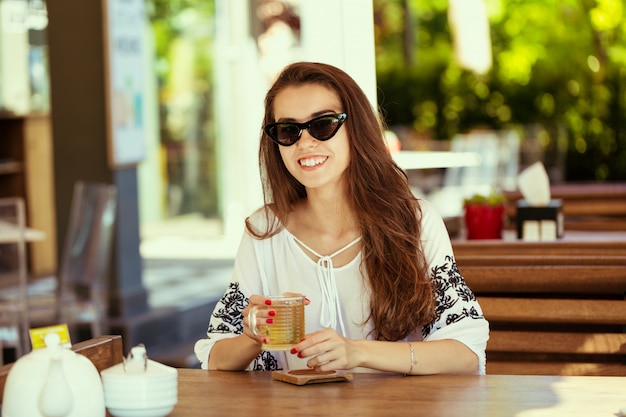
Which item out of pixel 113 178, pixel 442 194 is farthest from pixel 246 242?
pixel 442 194

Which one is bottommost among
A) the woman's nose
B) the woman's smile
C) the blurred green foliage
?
the woman's smile

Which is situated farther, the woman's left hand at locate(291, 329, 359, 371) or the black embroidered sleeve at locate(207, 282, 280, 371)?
the black embroidered sleeve at locate(207, 282, 280, 371)

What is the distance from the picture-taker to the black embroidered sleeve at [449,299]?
2.29 m

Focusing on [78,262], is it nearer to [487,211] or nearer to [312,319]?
[487,211]

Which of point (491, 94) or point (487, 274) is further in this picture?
point (491, 94)

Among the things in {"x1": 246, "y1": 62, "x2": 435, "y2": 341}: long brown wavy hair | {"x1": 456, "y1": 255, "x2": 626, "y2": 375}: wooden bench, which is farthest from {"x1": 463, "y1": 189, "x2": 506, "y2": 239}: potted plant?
{"x1": 246, "y1": 62, "x2": 435, "y2": 341}: long brown wavy hair

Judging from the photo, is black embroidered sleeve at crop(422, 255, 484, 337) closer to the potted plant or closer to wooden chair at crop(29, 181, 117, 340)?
the potted plant

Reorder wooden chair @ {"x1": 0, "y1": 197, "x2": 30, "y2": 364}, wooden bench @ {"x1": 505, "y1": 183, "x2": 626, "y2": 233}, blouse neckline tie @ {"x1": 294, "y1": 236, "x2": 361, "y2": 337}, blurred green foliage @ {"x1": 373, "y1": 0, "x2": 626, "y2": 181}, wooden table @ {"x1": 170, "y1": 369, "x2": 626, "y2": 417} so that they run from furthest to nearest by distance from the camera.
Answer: blurred green foliage @ {"x1": 373, "y1": 0, "x2": 626, "y2": 181} → wooden chair @ {"x1": 0, "y1": 197, "x2": 30, "y2": 364} → wooden bench @ {"x1": 505, "y1": 183, "x2": 626, "y2": 233} → blouse neckline tie @ {"x1": 294, "y1": 236, "x2": 361, "y2": 337} → wooden table @ {"x1": 170, "y1": 369, "x2": 626, "y2": 417}

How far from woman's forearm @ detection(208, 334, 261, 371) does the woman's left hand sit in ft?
0.79

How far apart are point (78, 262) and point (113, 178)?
1193mm

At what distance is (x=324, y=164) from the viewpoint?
7.73ft

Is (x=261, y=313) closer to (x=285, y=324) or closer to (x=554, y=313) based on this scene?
(x=285, y=324)

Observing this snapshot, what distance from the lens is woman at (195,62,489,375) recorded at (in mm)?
2295

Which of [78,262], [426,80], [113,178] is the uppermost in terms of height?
[426,80]
